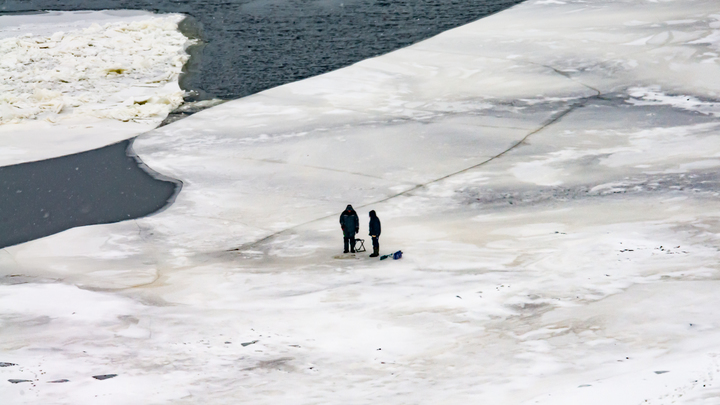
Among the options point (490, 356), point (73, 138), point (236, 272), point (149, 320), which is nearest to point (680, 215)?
point (490, 356)

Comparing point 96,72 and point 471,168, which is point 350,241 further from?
point 96,72

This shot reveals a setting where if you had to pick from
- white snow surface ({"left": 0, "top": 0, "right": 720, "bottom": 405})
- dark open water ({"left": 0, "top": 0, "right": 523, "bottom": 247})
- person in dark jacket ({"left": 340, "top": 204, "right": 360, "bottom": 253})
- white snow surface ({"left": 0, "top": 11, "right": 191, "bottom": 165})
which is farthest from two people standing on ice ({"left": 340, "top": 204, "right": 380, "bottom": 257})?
white snow surface ({"left": 0, "top": 11, "right": 191, "bottom": 165})

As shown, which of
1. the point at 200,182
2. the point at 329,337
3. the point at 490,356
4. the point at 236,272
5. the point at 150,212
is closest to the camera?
the point at 490,356

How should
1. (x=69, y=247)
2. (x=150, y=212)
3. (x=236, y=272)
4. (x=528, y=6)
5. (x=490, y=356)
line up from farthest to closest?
(x=528, y=6) → (x=150, y=212) → (x=69, y=247) → (x=236, y=272) → (x=490, y=356)

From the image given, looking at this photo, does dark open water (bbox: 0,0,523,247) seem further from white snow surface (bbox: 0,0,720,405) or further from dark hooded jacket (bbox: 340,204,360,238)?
dark hooded jacket (bbox: 340,204,360,238)

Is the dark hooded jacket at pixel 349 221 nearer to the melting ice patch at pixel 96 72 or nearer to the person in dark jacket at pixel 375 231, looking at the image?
the person in dark jacket at pixel 375 231

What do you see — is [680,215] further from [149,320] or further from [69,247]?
[69,247]

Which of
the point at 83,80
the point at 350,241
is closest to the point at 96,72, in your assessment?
the point at 83,80
